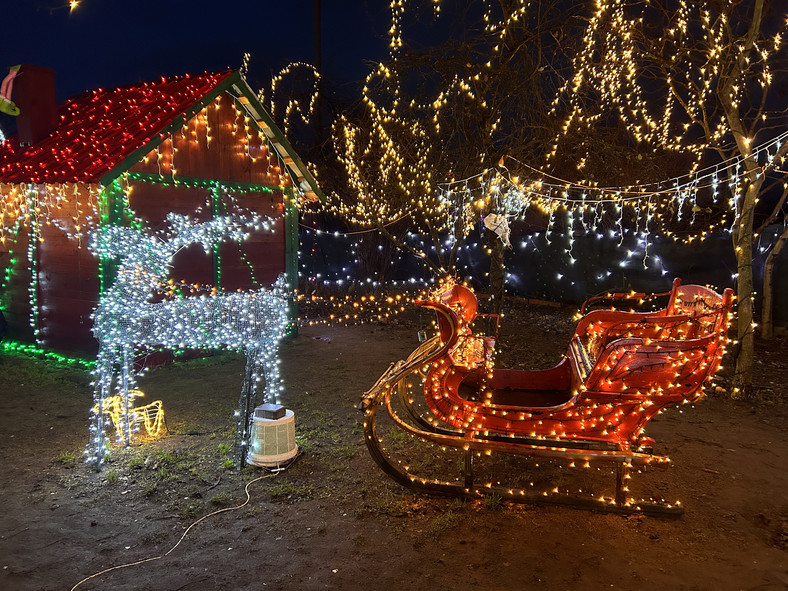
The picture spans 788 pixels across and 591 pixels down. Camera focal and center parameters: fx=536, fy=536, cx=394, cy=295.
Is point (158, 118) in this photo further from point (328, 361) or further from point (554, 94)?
point (554, 94)

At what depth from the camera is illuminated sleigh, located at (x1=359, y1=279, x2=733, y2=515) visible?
443 centimetres

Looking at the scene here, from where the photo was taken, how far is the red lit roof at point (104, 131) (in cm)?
859

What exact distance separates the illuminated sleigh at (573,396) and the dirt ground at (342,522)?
265 mm

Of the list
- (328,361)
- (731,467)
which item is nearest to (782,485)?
(731,467)

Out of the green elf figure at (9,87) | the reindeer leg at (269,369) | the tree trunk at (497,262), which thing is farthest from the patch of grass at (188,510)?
the green elf figure at (9,87)

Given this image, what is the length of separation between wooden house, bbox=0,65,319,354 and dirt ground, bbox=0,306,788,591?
3.28m

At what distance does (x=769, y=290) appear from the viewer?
1040 centimetres

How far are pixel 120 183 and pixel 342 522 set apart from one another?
7.01 m

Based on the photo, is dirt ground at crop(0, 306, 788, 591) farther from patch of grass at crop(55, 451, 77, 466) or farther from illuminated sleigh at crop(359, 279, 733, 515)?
illuminated sleigh at crop(359, 279, 733, 515)

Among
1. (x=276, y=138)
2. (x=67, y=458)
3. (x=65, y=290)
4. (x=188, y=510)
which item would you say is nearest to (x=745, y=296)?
(x=188, y=510)

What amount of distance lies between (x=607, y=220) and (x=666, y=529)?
12.2 metres

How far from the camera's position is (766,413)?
279 inches

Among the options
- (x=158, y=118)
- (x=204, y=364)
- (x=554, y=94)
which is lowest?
(x=204, y=364)

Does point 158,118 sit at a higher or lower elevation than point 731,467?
higher
